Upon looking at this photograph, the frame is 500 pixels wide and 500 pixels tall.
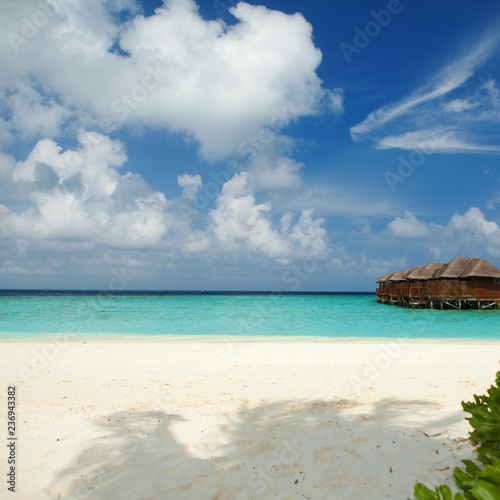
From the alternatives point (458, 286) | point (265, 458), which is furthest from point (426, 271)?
point (265, 458)

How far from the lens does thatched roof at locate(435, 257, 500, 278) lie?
122ft

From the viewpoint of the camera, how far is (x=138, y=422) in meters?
4.99

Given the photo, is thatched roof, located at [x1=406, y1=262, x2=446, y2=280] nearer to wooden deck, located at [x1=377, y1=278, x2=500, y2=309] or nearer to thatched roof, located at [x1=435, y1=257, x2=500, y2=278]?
wooden deck, located at [x1=377, y1=278, x2=500, y2=309]

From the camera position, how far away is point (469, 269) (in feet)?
125

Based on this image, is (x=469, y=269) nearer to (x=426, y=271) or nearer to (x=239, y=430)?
(x=426, y=271)

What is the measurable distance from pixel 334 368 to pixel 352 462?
5586mm

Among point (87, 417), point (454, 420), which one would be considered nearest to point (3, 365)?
point (87, 417)

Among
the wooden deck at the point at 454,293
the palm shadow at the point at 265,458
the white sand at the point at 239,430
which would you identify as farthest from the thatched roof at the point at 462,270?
the palm shadow at the point at 265,458

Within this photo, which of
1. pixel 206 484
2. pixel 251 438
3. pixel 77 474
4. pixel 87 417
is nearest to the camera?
pixel 206 484

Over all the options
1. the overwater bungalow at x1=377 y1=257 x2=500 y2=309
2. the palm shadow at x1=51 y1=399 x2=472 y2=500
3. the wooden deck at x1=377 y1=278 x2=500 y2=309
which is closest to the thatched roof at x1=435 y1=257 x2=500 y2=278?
the overwater bungalow at x1=377 y1=257 x2=500 y2=309

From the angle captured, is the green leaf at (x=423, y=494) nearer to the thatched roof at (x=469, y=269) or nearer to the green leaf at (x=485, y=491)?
the green leaf at (x=485, y=491)

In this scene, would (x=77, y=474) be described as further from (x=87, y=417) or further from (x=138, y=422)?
(x=87, y=417)

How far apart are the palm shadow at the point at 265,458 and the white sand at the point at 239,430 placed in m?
0.01

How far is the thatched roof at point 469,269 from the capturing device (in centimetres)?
3719
